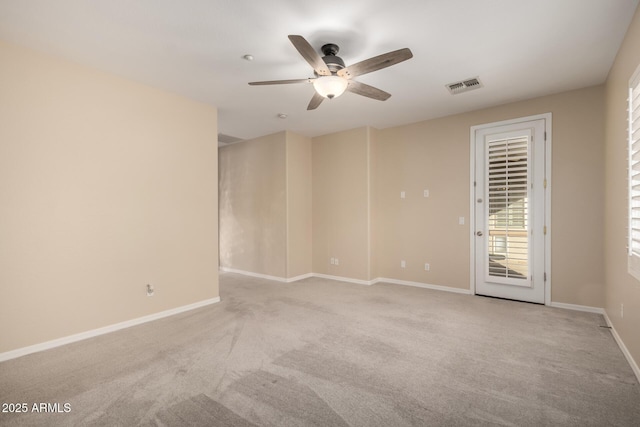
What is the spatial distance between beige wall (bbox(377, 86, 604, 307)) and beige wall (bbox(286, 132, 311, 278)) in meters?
1.38

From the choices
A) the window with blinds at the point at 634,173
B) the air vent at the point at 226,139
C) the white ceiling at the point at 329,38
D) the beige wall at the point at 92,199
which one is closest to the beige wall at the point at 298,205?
the air vent at the point at 226,139

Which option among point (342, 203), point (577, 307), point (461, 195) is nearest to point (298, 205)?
point (342, 203)

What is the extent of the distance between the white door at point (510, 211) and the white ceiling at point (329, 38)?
679 millimetres

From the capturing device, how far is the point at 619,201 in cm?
284

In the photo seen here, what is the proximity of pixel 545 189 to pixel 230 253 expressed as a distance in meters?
5.50

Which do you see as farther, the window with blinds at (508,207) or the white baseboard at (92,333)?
the window with blinds at (508,207)

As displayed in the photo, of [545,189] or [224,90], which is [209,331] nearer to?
[224,90]

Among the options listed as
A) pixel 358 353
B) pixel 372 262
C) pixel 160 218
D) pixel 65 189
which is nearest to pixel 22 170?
pixel 65 189

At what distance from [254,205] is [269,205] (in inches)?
16.0

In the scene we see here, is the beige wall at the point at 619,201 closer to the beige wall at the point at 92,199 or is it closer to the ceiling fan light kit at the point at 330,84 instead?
the ceiling fan light kit at the point at 330,84

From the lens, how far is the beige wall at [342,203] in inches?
213

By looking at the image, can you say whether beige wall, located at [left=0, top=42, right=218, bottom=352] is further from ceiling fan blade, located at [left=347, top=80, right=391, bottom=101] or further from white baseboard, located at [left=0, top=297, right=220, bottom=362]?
ceiling fan blade, located at [left=347, top=80, right=391, bottom=101]

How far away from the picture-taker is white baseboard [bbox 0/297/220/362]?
2666 mm

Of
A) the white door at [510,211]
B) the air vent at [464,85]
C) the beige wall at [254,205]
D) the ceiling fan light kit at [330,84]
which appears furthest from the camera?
the beige wall at [254,205]
